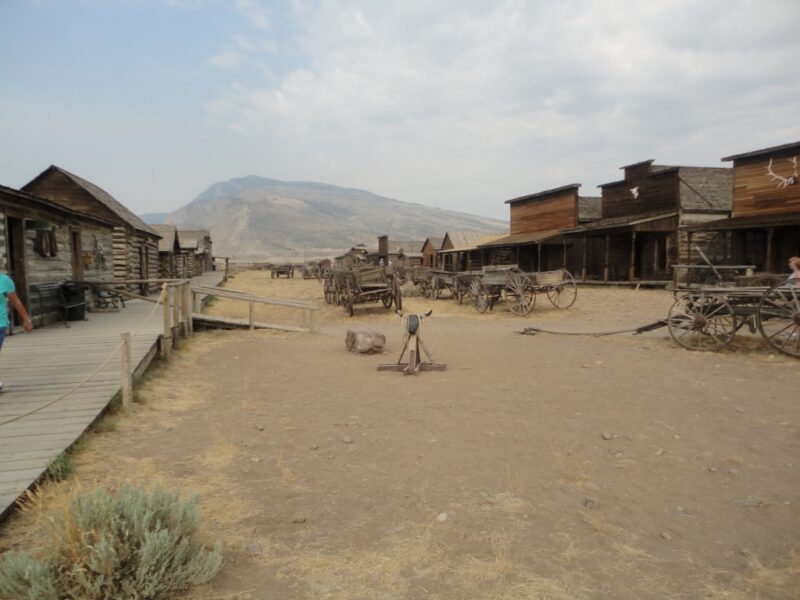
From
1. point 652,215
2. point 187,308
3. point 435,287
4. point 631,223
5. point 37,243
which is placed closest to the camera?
point 37,243

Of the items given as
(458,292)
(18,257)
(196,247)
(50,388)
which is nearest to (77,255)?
(18,257)

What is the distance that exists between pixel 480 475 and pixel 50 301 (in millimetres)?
11198

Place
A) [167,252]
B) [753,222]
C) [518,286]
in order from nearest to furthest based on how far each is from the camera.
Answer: [518,286], [753,222], [167,252]

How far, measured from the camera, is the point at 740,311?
8812 millimetres

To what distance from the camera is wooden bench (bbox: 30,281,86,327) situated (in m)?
10.4

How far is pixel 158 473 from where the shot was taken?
4027 mm

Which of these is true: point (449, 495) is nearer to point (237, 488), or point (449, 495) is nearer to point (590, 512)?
point (590, 512)

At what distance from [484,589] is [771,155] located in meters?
22.5

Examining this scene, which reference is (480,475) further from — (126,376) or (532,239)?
(532,239)

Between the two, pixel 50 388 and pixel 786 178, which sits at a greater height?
pixel 786 178

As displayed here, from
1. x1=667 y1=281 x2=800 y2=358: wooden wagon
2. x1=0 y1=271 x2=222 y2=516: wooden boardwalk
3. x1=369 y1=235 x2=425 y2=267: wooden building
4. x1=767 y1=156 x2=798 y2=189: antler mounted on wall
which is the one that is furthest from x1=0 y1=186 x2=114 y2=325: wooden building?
x1=369 y1=235 x2=425 y2=267: wooden building

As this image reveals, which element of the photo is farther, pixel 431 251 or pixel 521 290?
pixel 431 251

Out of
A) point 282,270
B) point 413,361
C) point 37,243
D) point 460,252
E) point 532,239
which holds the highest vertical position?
point 532,239

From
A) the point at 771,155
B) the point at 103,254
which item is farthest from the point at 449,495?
→ the point at 771,155
